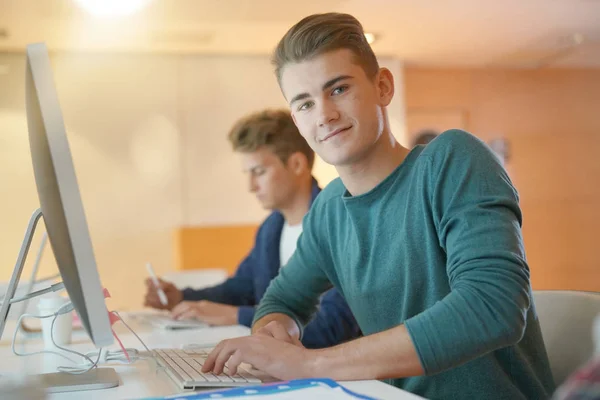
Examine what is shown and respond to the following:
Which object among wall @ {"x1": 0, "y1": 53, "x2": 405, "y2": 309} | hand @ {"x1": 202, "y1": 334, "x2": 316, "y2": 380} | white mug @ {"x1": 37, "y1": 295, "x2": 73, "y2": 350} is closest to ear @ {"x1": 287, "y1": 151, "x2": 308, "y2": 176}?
white mug @ {"x1": 37, "y1": 295, "x2": 73, "y2": 350}

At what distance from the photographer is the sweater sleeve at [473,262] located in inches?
35.7

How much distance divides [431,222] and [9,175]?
372 centimetres

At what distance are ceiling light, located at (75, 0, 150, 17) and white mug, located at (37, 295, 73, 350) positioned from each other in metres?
2.43

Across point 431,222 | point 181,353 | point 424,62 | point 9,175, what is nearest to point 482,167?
point 431,222

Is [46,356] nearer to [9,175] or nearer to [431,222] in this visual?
[431,222]

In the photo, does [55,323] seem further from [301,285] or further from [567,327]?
[567,327]

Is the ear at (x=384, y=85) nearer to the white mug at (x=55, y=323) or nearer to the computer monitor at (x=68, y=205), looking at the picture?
the computer monitor at (x=68, y=205)

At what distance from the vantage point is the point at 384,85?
132 centimetres

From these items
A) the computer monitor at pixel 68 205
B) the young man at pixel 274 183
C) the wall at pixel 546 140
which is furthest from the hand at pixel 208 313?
the wall at pixel 546 140

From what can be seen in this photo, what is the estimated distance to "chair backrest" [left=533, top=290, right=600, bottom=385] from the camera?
119 centimetres

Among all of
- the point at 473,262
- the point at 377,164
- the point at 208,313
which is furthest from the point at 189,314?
the point at 473,262

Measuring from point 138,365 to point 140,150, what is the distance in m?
3.46

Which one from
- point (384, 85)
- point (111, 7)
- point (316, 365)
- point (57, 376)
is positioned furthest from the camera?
point (111, 7)

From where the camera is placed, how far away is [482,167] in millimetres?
1075
